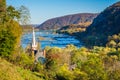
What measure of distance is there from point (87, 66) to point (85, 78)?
11.1 ft

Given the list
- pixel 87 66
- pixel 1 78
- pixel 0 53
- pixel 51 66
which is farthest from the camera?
pixel 51 66

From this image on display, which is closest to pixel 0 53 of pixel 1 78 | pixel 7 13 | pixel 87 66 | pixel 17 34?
A: pixel 17 34

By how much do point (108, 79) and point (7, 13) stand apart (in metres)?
15.7

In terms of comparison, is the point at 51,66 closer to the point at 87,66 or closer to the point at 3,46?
the point at 87,66

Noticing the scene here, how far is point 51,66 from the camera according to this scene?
1865 inches

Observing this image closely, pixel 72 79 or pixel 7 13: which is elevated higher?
pixel 7 13

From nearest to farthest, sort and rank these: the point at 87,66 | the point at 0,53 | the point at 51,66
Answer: the point at 0,53
the point at 87,66
the point at 51,66

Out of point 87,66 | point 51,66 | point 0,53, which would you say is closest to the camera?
point 0,53

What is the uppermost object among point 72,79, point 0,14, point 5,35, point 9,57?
point 0,14

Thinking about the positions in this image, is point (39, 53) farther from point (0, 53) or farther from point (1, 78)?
point (1, 78)

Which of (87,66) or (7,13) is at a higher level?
(7,13)

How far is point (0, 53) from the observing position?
37281 millimetres

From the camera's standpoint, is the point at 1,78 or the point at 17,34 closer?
the point at 1,78

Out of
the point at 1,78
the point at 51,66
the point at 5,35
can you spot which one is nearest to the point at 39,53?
the point at 51,66
